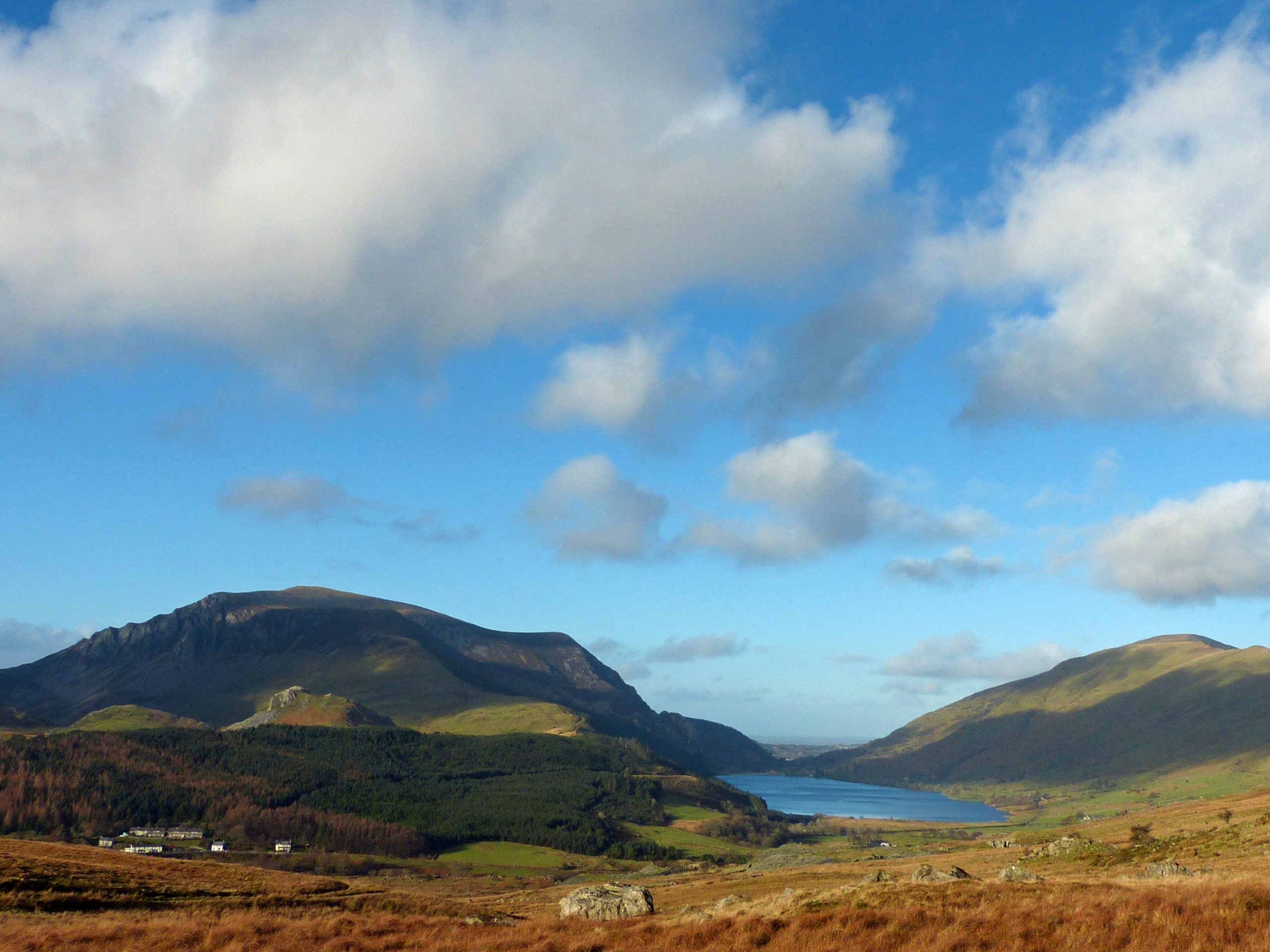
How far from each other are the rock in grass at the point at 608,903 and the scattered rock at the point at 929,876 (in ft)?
48.2

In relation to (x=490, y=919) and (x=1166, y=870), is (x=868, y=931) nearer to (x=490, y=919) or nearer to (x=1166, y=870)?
(x=1166, y=870)

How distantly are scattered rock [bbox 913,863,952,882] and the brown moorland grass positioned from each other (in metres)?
11.9

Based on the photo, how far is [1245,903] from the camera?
2658cm

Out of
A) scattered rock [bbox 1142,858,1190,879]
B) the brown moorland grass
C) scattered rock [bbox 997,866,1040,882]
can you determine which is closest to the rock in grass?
the brown moorland grass

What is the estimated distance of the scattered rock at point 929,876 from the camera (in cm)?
4659

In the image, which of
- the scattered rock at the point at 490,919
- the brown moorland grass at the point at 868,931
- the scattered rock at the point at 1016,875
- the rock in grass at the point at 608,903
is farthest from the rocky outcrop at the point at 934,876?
the scattered rock at the point at 490,919

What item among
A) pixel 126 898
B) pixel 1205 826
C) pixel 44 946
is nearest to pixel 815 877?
pixel 1205 826

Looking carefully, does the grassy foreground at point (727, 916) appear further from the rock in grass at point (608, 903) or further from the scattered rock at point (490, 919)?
the rock in grass at point (608, 903)

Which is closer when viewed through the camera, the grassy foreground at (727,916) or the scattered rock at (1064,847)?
the grassy foreground at (727,916)

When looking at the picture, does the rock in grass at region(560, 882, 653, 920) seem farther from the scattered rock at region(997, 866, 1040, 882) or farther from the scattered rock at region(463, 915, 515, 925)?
the scattered rock at region(997, 866, 1040, 882)

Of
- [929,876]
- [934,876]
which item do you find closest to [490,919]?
[929,876]

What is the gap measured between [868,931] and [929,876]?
28.2m

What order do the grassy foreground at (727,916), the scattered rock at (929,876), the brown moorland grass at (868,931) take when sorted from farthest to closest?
the scattered rock at (929,876), the grassy foreground at (727,916), the brown moorland grass at (868,931)

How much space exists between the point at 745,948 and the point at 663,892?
268ft
